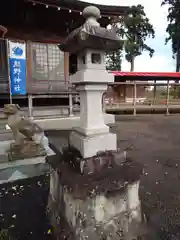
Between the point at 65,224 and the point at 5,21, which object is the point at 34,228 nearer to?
the point at 65,224

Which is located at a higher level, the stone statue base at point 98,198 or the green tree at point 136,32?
the green tree at point 136,32

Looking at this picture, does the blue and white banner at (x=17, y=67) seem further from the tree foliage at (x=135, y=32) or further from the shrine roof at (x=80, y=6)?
the tree foliage at (x=135, y=32)

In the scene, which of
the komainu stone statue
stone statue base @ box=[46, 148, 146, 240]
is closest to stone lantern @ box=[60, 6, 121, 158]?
stone statue base @ box=[46, 148, 146, 240]

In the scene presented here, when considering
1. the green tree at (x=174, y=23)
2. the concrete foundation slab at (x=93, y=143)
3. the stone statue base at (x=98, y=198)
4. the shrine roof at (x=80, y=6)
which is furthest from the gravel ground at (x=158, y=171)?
the green tree at (x=174, y=23)

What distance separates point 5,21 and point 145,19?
22.1 metres

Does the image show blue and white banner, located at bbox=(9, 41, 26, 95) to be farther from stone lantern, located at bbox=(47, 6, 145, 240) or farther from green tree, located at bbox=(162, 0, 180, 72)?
green tree, located at bbox=(162, 0, 180, 72)

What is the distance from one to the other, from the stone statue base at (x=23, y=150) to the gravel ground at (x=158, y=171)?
1.48 m

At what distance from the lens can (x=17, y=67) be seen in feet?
20.1

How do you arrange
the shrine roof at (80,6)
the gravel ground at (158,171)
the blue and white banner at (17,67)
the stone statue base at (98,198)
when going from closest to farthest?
the stone statue base at (98,198)
the gravel ground at (158,171)
the blue and white banner at (17,67)
the shrine roof at (80,6)

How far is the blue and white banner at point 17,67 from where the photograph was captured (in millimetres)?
6016

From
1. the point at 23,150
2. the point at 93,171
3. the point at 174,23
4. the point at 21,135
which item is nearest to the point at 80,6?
the point at 21,135

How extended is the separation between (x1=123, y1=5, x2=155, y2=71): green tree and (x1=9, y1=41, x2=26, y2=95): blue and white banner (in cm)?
1990

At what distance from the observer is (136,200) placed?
2.04 metres

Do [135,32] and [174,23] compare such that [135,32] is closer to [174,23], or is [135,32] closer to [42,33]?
[174,23]
